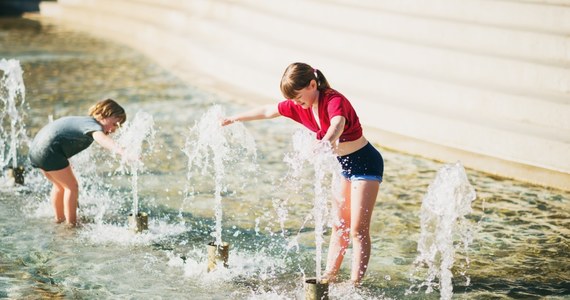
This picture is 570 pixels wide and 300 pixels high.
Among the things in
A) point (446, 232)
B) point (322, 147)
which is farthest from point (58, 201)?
point (446, 232)

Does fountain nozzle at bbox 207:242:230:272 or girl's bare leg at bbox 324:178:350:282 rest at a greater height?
girl's bare leg at bbox 324:178:350:282

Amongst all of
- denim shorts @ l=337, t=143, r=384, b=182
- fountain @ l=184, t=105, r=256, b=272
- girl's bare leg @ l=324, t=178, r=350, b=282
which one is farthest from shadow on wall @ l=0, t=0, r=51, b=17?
denim shorts @ l=337, t=143, r=384, b=182

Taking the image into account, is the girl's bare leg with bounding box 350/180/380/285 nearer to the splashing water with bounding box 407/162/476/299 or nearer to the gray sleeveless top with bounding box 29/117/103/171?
the splashing water with bounding box 407/162/476/299

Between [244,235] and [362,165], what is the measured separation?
1.59m

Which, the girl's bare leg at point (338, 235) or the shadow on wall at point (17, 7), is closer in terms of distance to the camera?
the girl's bare leg at point (338, 235)

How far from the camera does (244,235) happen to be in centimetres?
604

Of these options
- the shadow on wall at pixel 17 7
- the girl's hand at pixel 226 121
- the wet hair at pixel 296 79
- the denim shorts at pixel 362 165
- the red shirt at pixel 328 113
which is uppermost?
the shadow on wall at pixel 17 7

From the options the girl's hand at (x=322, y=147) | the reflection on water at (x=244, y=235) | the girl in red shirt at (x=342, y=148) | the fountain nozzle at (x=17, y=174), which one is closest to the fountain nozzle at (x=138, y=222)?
the reflection on water at (x=244, y=235)

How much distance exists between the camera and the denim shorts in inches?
186

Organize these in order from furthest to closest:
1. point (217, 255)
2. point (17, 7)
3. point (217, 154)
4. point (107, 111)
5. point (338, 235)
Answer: point (17, 7), point (107, 111), point (217, 154), point (217, 255), point (338, 235)

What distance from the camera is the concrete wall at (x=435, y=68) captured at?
26.1 ft

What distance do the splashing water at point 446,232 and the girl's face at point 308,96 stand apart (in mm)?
880

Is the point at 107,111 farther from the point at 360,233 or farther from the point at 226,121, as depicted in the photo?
the point at 360,233

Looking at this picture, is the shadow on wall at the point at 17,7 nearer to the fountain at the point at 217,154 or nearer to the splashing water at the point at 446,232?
the fountain at the point at 217,154
